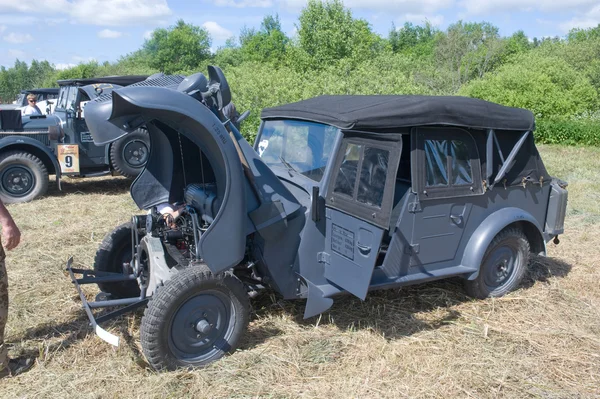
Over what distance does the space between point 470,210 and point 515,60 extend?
33.8m

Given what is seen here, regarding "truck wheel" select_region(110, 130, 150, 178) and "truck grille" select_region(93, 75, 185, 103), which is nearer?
"truck grille" select_region(93, 75, 185, 103)

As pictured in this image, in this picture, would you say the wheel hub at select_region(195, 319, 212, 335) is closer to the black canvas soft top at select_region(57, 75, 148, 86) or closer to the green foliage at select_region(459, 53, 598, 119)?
the black canvas soft top at select_region(57, 75, 148, 86)

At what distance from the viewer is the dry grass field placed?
334cm

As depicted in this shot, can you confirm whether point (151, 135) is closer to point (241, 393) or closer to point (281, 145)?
point (281, 145)

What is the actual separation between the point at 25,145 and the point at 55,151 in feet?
1.59

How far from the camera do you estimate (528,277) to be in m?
5.34

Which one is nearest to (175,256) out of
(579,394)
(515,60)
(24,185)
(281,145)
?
(281,145)

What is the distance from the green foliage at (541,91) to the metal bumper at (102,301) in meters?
22.3

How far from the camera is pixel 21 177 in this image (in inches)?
354

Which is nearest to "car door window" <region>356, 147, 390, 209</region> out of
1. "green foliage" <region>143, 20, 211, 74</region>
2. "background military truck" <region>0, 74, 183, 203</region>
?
"background military truck" <region>0, 74, 183, 203</region>

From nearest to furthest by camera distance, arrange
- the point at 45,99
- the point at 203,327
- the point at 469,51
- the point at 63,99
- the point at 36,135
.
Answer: the point at 203,327
the point at 36,135
the point at 63,99
the point at 45,99
the point at 469,51

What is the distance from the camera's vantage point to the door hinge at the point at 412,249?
4066mm

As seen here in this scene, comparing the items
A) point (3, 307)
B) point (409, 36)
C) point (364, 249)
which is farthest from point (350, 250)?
point (409, 36)

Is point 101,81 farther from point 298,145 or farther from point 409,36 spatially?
point 409,36
